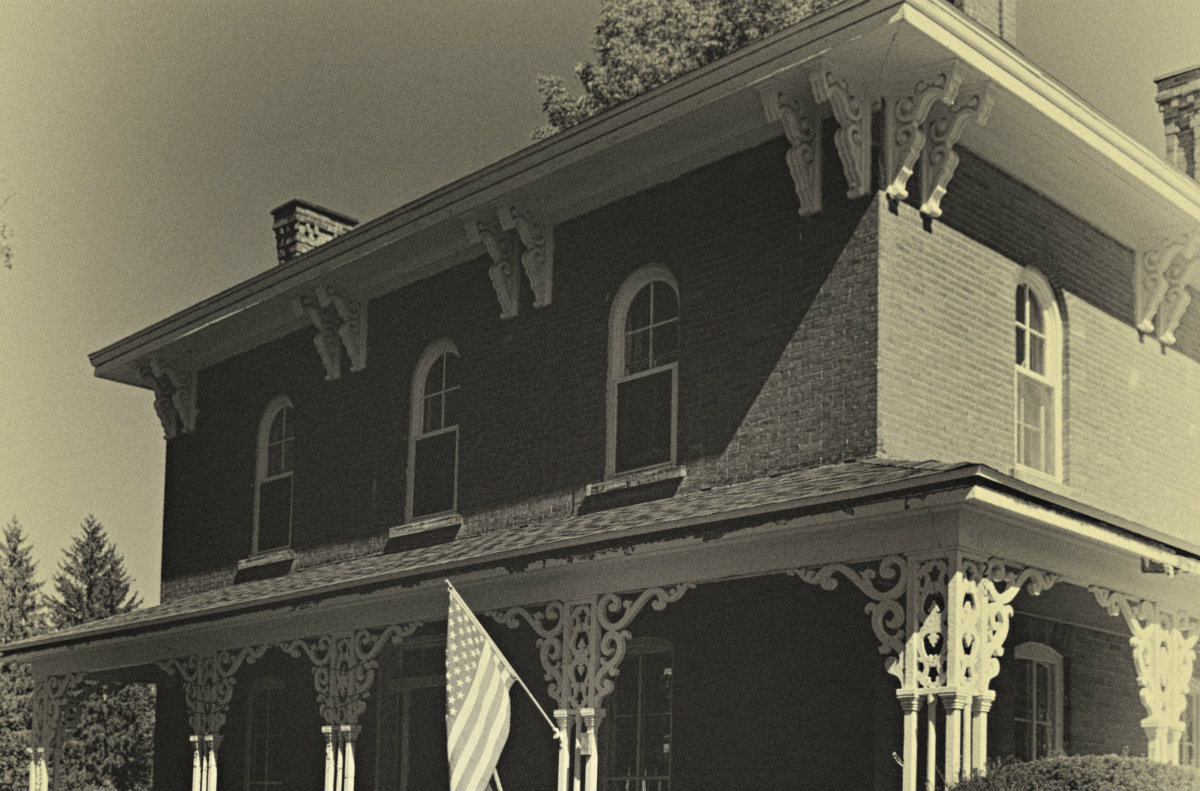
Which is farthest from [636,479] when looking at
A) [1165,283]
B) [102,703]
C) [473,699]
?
[102,703]

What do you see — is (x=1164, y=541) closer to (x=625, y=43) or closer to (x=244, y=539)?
(x=244, y=539)

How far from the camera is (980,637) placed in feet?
35.6

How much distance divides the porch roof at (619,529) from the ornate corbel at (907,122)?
2.44 meters

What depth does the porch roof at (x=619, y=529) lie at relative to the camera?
36.0 ft

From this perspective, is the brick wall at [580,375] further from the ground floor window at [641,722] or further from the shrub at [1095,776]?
the shrub at [1095,776]

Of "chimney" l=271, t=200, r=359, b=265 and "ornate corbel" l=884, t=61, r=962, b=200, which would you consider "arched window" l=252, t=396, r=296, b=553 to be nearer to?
"chimney" l=271, t=200, r=359, b=265

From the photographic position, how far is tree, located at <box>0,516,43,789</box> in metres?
40.6

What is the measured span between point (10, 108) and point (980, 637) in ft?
44.4

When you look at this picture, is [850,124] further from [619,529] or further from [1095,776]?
[1095,776]

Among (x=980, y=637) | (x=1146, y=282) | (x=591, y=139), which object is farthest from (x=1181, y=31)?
(x=980, y=637)

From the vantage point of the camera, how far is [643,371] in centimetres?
1591

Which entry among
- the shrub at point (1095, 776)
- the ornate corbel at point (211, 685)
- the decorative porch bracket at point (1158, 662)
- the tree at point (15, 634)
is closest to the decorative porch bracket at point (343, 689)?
the ornate corbel at point (211, 685)

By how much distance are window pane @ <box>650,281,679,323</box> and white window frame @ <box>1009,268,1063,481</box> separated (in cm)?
312

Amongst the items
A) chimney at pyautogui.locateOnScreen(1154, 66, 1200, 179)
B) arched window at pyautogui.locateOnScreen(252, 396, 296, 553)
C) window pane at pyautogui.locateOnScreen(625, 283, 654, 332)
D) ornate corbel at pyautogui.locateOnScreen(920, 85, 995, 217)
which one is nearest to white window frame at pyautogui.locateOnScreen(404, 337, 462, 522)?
arched window at pyautogui.locateOnScreen(252, 396, 296, 553)
